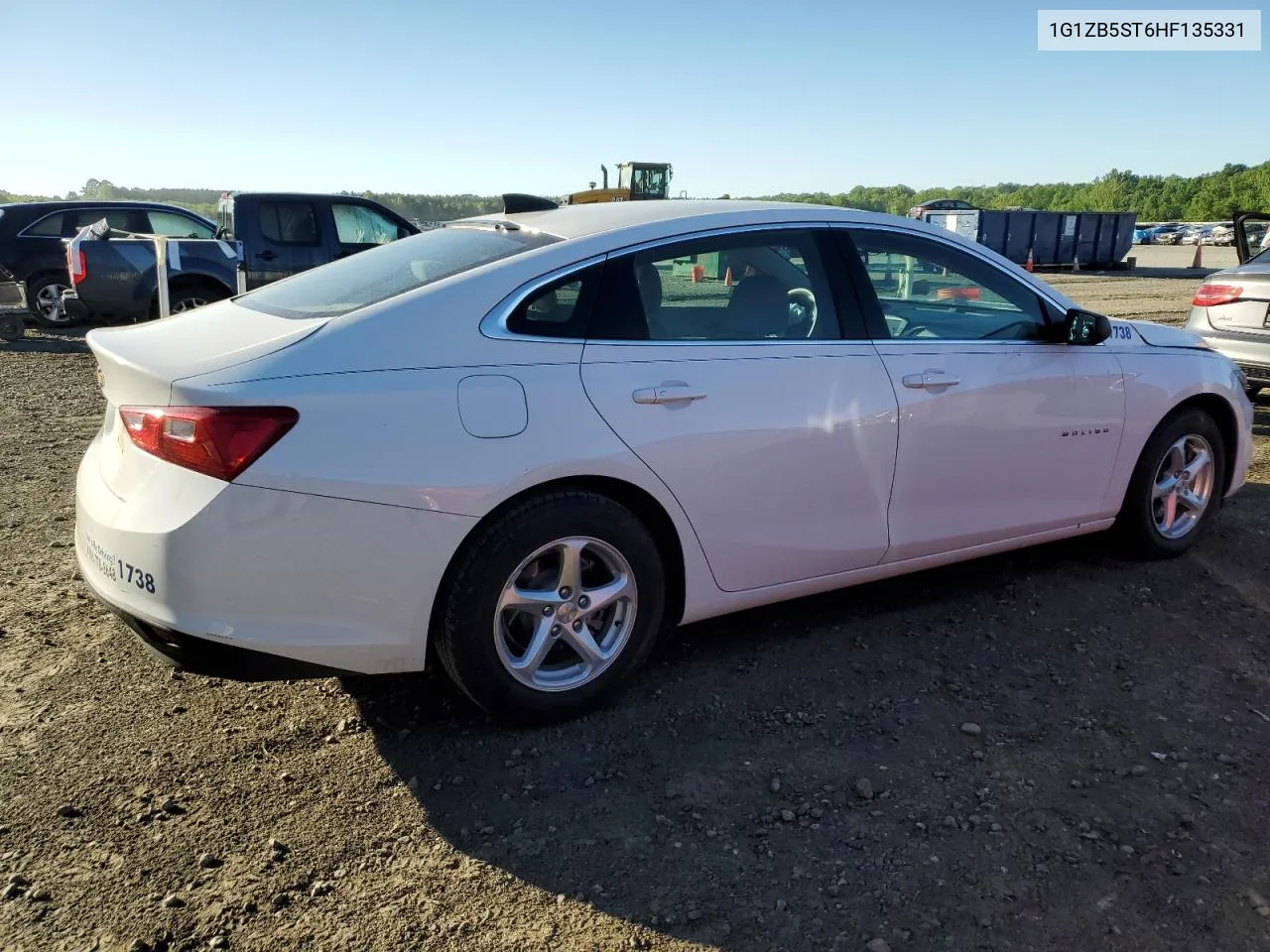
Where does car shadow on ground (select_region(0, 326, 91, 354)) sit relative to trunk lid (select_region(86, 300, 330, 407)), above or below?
below

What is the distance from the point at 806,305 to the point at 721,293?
325 millimetres

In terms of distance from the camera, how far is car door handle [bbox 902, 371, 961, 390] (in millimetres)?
3707

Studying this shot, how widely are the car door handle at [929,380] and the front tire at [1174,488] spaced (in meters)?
1.35

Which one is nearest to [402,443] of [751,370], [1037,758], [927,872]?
[751,370]

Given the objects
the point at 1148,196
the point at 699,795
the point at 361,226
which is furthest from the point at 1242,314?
the point at 1148,196

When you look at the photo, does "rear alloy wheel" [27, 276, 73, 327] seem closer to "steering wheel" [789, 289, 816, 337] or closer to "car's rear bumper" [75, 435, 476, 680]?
"car's rear bumper" [75, 435, 476, 680]

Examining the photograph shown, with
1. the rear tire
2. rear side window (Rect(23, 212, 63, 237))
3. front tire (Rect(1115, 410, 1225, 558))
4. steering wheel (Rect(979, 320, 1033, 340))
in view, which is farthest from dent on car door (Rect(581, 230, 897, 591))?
rear side window (Rect(23, 212, 63, 237))

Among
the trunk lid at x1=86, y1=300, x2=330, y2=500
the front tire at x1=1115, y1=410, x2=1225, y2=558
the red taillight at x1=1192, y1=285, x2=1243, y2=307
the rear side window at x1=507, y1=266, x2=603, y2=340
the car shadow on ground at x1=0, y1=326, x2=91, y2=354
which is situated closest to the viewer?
the trunk lid at x1=86, y1=300, x2=330, y2=500

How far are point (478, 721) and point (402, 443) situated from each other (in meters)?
1.01

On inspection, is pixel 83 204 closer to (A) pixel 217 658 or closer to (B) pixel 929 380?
(A) pixel 217 658

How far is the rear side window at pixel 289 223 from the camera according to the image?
1268 cm

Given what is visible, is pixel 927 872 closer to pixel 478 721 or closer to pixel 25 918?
pixel 478 721

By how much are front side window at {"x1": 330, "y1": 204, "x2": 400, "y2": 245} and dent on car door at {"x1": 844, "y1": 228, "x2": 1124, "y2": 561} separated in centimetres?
1026

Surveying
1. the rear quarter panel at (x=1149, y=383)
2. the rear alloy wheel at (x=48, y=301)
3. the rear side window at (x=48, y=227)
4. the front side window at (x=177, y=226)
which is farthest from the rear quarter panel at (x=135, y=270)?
the rear quarter panel at (x=1149, y=383)
